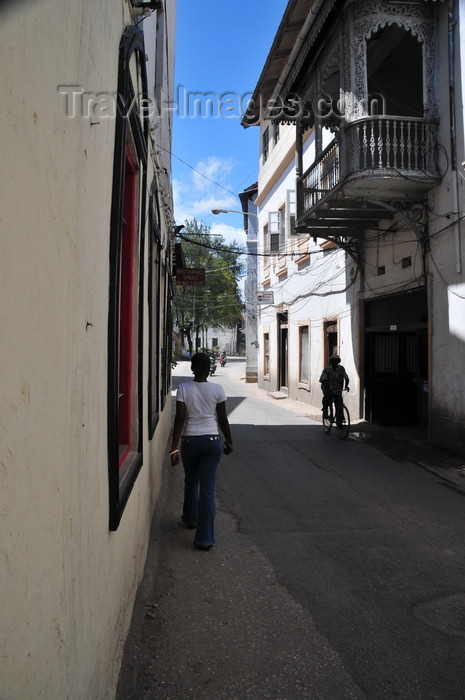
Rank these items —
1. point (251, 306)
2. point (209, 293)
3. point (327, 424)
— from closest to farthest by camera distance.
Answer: point (327, 424) < point (251, 306) < point (209, 293)

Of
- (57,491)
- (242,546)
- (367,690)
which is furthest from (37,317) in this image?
(242,546)

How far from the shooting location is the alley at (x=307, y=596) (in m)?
2.63

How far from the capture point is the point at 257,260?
2362 cm

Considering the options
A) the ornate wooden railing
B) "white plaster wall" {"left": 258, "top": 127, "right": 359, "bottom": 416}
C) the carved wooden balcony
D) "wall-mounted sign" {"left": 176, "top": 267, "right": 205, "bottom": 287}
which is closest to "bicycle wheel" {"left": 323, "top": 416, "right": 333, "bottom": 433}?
"white plaster wall" {"left": 258, "top": 127, "right": 359, "bottom": 416}

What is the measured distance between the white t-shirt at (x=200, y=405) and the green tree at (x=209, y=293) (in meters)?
45.4

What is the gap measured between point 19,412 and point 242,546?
3749 mm

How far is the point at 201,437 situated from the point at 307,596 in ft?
4.97

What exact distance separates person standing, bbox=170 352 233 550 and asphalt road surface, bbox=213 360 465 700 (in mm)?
585

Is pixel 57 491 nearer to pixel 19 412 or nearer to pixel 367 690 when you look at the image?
pixel 19 412

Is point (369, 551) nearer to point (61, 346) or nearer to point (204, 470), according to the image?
point (204, 470)

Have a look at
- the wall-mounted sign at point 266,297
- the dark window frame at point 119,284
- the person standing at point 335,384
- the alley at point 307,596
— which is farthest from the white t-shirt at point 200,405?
the wall-mounted sign at point 266,297

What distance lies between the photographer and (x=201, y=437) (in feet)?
14.4

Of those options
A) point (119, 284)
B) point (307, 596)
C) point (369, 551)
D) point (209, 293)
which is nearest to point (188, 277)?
point (369, 551)

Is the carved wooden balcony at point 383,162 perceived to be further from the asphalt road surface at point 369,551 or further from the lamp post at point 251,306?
the lamp post at point 251,306
